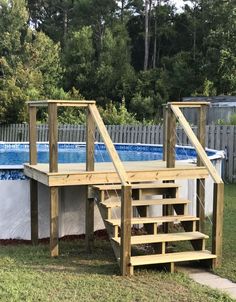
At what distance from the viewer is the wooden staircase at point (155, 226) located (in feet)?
17.8

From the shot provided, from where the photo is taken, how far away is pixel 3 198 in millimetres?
6836

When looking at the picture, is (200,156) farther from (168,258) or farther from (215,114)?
(215,114)

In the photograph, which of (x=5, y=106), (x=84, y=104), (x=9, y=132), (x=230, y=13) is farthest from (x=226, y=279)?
(x=230, y=13)

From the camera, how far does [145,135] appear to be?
15.8 metres

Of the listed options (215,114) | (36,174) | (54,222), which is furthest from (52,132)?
(215,114)

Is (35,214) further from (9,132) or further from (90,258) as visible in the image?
(9,132)

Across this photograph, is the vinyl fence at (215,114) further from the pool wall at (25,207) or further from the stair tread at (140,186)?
the stair tread at (140,186)

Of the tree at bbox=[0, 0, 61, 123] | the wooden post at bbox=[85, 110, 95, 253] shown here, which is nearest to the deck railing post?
the wooden post at bbox=[85, 110, 95, 253]

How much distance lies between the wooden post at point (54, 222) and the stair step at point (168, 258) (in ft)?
Result: 3.59

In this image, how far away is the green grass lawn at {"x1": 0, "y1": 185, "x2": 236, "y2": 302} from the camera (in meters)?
4.57

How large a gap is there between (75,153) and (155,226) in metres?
8.31

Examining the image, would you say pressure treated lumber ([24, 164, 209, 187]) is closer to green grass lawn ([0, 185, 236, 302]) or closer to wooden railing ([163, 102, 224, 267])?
wooden railing ([163, 102, 224, 267])

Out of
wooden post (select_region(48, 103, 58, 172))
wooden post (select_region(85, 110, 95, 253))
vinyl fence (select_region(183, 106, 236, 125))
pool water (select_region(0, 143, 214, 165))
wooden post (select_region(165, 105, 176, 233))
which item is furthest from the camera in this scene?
vinyl fence (select_region(183, 106, 236, 125))

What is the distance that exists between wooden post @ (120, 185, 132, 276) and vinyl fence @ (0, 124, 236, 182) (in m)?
7.94
